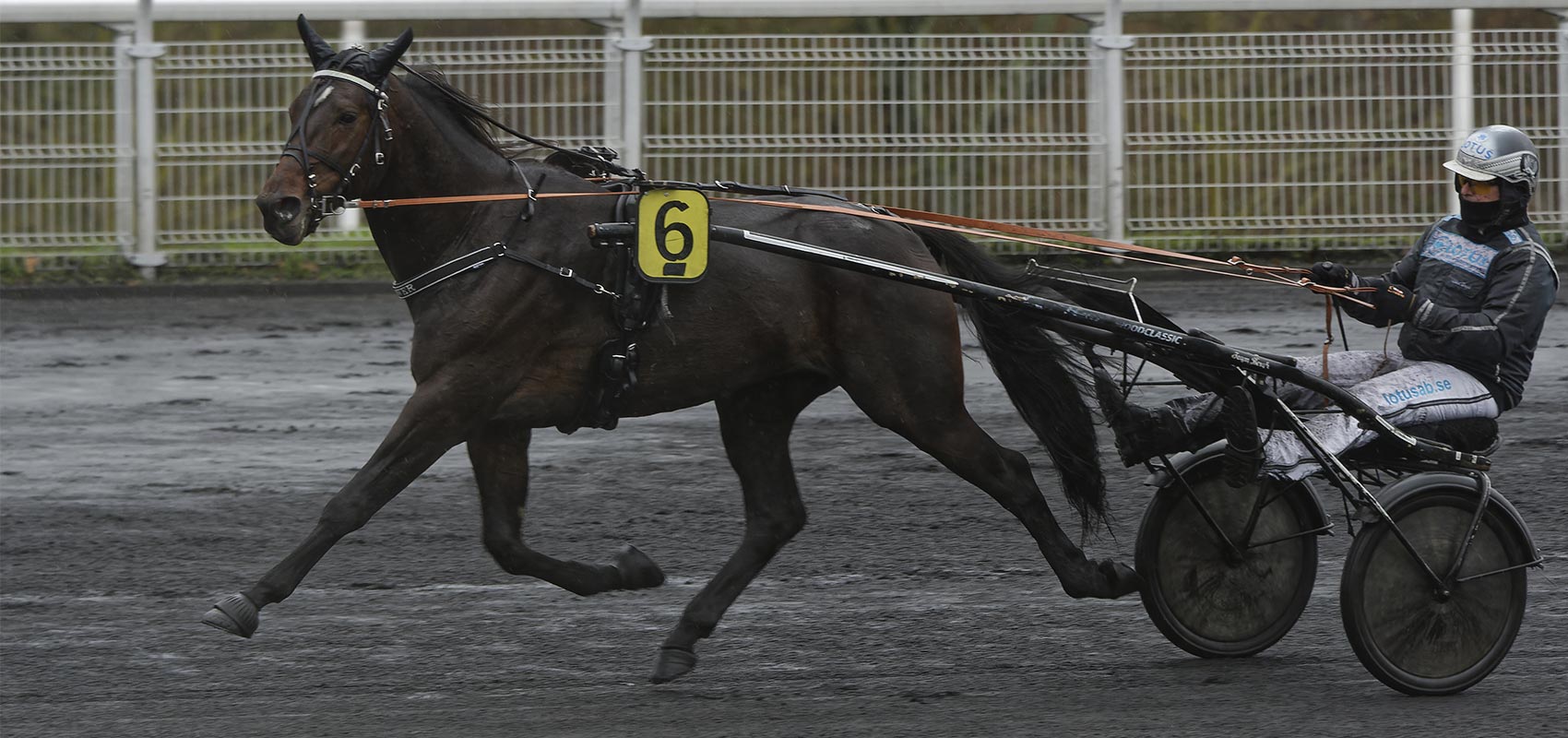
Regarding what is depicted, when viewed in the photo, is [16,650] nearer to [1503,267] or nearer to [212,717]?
[212,717]

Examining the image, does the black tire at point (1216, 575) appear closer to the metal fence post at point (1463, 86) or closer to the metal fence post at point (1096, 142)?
the metal fence post at point (1096, 142)

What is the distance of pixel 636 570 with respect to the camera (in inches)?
209

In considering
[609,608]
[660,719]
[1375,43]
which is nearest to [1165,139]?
[1375,43]

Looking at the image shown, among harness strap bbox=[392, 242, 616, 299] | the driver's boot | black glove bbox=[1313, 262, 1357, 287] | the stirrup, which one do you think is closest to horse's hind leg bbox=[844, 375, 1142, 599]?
the driver's boot

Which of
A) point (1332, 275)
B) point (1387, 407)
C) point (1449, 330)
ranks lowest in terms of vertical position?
point (1387, 407)

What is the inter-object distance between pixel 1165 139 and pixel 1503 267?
27.3ft

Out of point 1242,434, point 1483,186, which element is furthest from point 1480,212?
point 1242,434

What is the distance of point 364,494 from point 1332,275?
95.4 inches

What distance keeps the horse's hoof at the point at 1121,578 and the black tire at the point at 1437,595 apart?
21.3 inches

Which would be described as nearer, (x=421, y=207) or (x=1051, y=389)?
(x=421, y=207)

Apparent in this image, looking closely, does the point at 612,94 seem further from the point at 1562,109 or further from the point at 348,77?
the point at 348,77

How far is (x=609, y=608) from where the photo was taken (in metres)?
5.67

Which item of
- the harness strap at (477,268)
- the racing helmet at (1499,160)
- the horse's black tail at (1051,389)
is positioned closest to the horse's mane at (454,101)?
the harness strap at (477,268)

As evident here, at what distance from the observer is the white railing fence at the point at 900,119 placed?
1264 cm
